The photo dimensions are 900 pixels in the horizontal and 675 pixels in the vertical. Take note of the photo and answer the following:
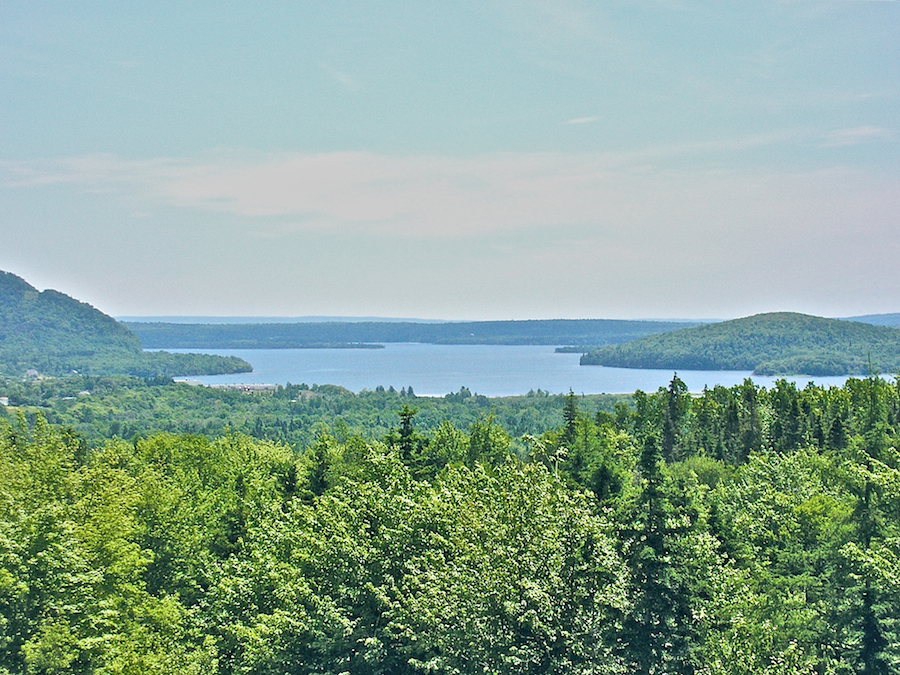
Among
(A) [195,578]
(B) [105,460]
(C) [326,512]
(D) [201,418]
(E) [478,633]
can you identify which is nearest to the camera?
(E) [478,633]

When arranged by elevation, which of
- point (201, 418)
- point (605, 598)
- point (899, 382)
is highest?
point (899, 382)

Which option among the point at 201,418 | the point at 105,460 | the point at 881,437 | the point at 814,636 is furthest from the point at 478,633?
the point at 201,418


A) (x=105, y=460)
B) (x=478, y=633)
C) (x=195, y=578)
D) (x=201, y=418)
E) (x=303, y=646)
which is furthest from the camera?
(x=201, y=418)

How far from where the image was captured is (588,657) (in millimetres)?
25094

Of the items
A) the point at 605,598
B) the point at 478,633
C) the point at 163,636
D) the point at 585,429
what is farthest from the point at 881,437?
the point at 163,636

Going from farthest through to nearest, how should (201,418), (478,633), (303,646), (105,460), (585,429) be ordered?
(201,418), (585,429), (105,460), (303,646), (478,633)

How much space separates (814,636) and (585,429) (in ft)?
94.1

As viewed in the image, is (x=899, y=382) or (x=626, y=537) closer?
(x=626, y=537)

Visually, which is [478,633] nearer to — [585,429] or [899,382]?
[585,429]

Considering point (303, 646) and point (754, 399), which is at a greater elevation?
point (754, 399)

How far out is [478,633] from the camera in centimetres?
2411

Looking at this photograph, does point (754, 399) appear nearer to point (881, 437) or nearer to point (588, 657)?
point (881, 437)

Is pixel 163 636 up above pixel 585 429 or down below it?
below

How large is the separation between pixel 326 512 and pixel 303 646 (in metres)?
5.38
